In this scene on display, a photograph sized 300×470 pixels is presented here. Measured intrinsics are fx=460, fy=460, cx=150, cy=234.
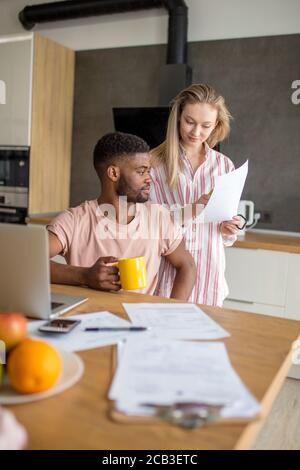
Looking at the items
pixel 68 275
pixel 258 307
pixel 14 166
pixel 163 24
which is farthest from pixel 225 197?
pixel 14 166

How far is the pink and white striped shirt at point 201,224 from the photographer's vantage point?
1.90 meters

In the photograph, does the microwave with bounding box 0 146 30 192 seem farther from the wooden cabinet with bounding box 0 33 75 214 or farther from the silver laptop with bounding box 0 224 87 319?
the silver laptop with bounding box 0 224 87 319

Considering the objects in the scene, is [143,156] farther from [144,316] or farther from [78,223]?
[144,316]

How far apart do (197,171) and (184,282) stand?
0.54 metres

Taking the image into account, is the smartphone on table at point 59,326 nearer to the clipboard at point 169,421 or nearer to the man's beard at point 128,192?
the clipboard at point 169,421

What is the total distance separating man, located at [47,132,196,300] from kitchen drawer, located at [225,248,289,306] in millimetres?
1153

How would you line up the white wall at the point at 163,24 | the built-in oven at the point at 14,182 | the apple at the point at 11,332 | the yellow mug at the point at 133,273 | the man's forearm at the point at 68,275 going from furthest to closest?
the built-in oven at the point at 14,182 → the white wall at the point at 163,24 → the man's forearm at the point at 68,275 → the yellow mug at the point at 133,273 → the apple at the point at 11,332

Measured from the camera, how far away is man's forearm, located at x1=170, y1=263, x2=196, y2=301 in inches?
62.3

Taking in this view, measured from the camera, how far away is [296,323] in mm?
1157

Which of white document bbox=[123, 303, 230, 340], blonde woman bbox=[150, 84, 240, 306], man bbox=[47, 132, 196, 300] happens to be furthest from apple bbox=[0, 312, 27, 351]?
blonde woman bbox=[150, 84, 240, 306]

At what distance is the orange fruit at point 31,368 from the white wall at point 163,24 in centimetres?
295

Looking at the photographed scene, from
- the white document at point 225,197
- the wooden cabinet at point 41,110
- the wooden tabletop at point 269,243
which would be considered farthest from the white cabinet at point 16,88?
the white document at point 225,197

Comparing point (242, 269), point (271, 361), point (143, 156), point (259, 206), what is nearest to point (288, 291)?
point (242, 269)
